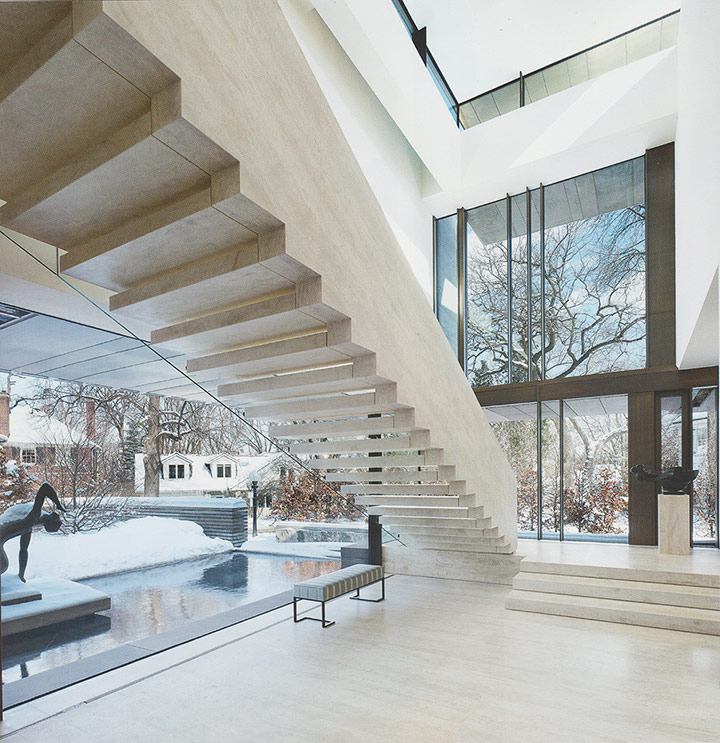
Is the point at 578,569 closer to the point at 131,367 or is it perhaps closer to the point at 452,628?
the point at 452,628

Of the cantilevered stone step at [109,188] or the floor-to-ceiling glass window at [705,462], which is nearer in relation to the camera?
the cantilevered stone step at [109,188]

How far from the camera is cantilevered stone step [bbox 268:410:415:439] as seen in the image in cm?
455

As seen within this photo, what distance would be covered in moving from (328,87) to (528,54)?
13.3ft

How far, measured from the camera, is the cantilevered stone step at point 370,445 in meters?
4.80

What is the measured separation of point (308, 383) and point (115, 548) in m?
2.19

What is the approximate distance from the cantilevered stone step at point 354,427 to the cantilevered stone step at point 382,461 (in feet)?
1.34

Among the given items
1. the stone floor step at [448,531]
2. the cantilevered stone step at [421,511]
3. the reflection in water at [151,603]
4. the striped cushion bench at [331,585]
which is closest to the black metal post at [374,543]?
the stone floor step at [448,531]

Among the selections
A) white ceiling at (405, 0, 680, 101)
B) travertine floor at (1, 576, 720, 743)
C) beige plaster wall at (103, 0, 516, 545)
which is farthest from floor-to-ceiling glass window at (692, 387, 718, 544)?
white ceiling at (405, 0, 680, 101)

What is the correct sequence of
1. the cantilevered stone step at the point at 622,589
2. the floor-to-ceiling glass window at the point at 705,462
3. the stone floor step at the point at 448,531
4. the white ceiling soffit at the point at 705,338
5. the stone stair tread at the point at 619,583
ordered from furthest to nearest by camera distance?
1. the floor-to-ceiling glass window at the point at 705,462
2. the stone floor step at the point at 448,531
3. the stone stair tread at the point at 619,583
4. the cantilevered stone step at the point at 622,589
5. the white ceiling soffit at the point at 705,338

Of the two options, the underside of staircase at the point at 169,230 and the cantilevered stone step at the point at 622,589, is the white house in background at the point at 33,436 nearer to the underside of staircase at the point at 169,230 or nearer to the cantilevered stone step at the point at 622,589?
the underside of staircase at the point at 169,230

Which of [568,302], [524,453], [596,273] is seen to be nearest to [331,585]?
[524,453]

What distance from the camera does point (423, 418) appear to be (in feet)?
15.2

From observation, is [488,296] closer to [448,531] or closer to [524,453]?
[524,453]

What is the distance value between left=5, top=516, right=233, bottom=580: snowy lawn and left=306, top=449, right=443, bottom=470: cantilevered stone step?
1.37 meters
